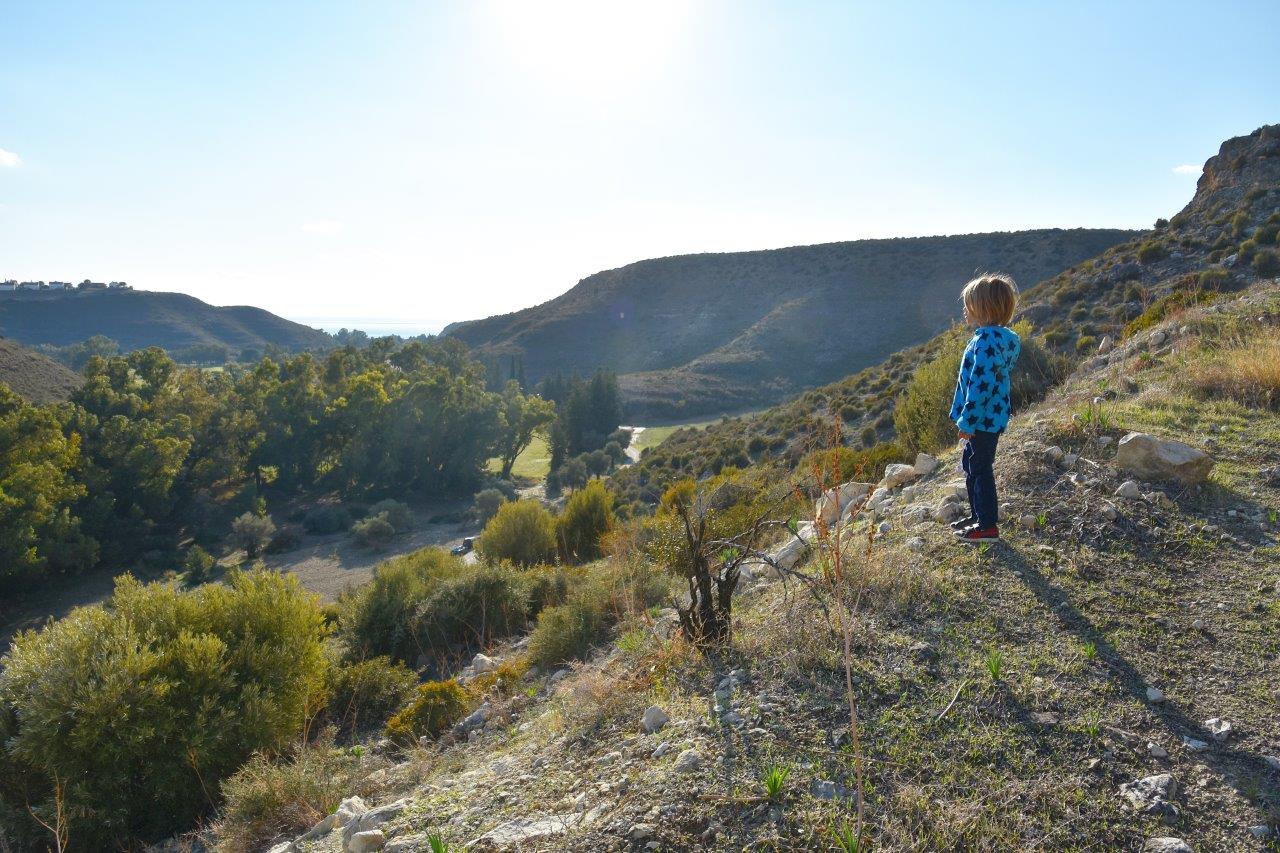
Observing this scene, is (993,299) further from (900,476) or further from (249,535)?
(249,535)

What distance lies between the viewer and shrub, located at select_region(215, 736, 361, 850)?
4246mm

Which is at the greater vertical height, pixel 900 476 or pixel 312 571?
pixel 900 476

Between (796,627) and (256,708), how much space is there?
4807 mm

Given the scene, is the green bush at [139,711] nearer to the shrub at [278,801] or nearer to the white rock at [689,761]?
the shrub at [278,801]

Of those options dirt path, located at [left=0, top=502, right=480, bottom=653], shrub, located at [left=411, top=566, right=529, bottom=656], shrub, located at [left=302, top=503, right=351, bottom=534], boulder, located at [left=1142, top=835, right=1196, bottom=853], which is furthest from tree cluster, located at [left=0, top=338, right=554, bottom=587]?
boulder, located at [left=1142, top=835, right=1196, bottom=853]

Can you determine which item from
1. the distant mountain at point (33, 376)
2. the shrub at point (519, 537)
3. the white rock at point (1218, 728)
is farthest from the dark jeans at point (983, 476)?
the distant mountain at point (33, 376)

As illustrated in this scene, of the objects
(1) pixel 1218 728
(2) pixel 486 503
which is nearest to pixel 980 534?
(1) pixel 1218 728

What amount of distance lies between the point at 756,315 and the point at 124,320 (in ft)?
370

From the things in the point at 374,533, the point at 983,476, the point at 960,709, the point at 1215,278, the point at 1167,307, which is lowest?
the point at 374,533

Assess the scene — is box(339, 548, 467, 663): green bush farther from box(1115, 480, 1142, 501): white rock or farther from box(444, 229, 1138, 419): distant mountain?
box(444, 229, 1138, 419): distant mountain

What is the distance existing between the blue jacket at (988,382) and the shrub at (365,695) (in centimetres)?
628

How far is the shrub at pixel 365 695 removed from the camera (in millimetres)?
6969

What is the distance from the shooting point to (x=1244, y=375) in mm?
5930

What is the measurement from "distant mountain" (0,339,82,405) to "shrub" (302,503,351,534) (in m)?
14.5
